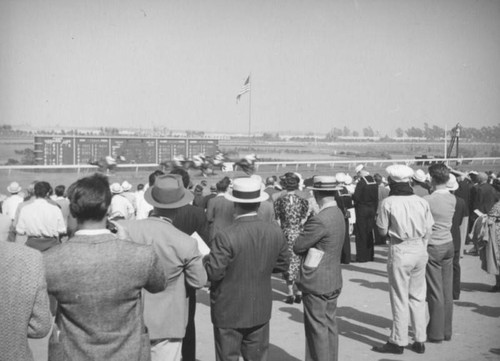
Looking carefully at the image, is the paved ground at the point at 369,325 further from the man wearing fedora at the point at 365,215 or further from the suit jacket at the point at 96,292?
the suit jacket at the point at 96,292

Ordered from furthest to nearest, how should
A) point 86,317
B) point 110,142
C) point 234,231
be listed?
point 110,142 → point 234,231 → point 86,317

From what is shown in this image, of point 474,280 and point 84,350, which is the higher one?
point 84,350

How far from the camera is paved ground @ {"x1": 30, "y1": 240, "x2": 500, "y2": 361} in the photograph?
19.7ft

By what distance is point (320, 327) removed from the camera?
5.04 meters

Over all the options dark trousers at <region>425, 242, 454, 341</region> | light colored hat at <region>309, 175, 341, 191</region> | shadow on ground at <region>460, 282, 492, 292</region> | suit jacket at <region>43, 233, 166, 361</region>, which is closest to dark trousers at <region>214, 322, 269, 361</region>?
suit jacket at <region>43, 233, 166, 361</region>

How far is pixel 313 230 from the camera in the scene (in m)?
5.05

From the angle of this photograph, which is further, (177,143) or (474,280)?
(177,143)

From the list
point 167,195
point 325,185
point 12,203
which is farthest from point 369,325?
point 12,203

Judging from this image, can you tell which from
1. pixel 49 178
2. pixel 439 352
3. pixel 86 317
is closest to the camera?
pixel 86 317

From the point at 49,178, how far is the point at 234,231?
19331 mm

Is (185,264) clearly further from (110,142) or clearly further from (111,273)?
(110,142)

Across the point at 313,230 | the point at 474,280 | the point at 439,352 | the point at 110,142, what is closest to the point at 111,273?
the point at 313,230

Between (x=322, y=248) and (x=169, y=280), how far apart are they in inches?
67.1

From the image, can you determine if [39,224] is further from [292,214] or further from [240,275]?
[240,275]
